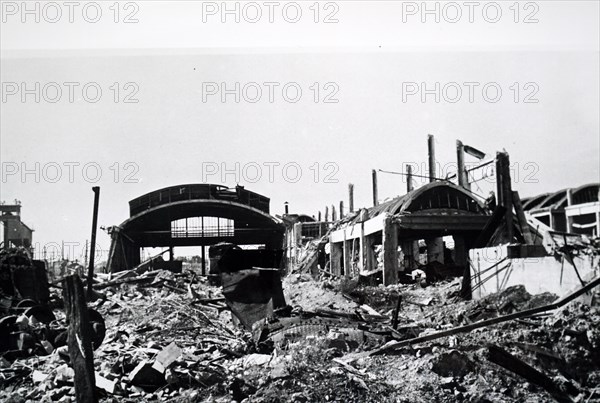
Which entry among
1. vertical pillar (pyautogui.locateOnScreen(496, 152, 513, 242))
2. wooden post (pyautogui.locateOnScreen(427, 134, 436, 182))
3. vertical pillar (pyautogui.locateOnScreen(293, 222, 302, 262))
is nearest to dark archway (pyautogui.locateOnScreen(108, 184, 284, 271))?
vertical pillar (pyautogui.locateOnScreen(293, 222, 302, 262))

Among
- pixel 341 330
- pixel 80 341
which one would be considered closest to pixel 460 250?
pixel 341 330

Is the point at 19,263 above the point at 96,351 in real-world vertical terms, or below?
above

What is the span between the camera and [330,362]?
777cm

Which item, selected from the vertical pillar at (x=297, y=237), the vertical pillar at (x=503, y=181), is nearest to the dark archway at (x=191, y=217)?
the vertical pillar at (x=297, y=237)

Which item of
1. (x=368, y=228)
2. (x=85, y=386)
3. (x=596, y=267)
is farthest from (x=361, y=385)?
(x=368, y=228)

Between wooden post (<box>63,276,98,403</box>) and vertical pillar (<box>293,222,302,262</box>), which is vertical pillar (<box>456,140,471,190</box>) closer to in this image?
vertical pillar (<box>293,222,302,262</box>)

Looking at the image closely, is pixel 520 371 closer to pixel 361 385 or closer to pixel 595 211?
pixel 361 385

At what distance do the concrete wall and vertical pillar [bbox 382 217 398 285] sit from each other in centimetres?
461

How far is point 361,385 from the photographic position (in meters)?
6.66

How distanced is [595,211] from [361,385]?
2525cm

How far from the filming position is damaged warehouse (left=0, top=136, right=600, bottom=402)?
6.88 m

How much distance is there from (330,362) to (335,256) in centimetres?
2127

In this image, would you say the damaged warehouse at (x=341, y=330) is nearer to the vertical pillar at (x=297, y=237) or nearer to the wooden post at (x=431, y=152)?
the wooden post at (x=431, y=152)

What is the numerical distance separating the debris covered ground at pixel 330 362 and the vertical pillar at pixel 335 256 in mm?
16424
